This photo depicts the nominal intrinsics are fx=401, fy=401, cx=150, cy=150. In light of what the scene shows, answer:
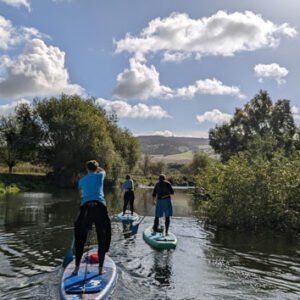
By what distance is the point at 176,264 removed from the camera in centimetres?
1134

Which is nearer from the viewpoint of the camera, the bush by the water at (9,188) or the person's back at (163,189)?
the person's back at (163,189)

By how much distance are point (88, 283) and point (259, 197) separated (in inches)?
448

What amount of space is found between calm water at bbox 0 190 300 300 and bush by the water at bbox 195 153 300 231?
95 centimetres

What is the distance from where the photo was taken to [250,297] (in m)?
8.55

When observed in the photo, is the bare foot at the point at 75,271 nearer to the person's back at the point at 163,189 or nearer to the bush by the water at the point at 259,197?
the person's back at the point at 163,189

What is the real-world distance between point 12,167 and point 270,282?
2161 inches

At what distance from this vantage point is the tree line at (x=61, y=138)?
51750 millimetres

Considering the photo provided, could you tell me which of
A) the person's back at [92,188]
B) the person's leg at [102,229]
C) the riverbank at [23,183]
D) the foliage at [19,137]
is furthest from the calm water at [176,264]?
the foliage at [19,137]

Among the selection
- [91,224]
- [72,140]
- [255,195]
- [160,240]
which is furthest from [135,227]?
[72,140]

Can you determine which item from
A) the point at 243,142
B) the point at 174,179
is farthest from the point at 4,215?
the point at 174,179

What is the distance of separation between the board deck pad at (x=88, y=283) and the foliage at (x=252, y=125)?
179 ft

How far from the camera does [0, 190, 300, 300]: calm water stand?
8.80 metres

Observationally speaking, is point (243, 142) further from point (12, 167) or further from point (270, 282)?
point (270, 282)

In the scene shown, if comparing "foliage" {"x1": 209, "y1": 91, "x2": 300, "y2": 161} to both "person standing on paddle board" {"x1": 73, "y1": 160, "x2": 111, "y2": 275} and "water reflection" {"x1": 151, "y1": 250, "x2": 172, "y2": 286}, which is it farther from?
"person standing on paddle board" {"x1": 73, "y1": 160, "x2": 111, "y2": 275}
